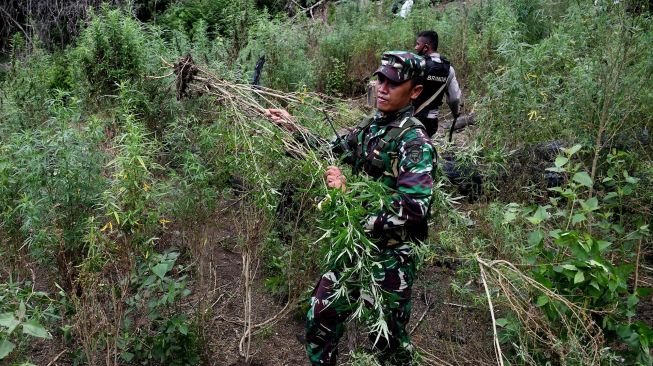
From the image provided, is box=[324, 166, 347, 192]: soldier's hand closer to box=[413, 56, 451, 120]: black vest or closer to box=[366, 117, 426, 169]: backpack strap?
box=[366, 117, 426, 169]: backpack strap

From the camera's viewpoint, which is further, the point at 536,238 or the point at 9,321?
the point at 536,238

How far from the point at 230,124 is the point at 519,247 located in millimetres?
1869

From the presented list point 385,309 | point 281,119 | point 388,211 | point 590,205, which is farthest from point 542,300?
point 281,119

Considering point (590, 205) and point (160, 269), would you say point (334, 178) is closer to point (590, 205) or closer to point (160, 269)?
point (160, 269)

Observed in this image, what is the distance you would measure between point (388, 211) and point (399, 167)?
0.25 metres

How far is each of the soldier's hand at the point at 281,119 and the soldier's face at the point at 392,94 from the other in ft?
2.10

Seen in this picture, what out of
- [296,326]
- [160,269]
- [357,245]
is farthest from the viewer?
[296,326]

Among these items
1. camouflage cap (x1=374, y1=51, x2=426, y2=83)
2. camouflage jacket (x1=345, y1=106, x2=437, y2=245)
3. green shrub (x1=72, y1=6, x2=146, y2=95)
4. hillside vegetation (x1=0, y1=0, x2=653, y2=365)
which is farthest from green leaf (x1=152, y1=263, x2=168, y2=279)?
green shrub (x1=72, y1=6, x2=146, y2=95)

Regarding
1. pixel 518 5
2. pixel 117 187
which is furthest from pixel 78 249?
pixel 518 5

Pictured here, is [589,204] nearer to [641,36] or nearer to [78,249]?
[641,36]

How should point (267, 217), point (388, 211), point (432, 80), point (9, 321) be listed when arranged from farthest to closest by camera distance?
point (432, 80) → point (267, 217) → point (388, 211) → point (9, 321)

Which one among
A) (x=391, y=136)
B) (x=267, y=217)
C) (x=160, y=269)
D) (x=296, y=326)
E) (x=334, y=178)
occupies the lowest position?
(x=296, y=326)

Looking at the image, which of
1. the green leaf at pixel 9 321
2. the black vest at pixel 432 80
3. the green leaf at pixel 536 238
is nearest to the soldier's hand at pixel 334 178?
the green leaf at pixel 536 238

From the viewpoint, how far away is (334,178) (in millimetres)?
3033
